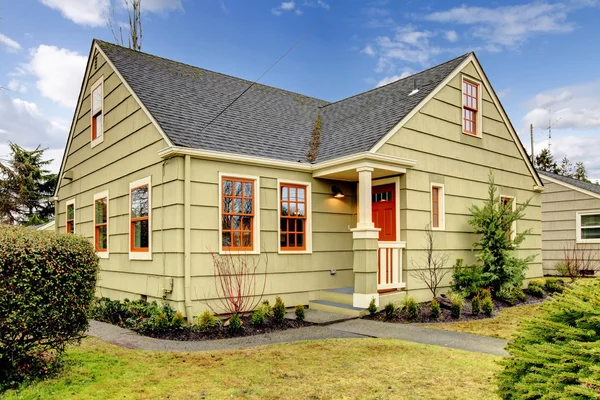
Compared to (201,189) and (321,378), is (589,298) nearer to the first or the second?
(321,378)

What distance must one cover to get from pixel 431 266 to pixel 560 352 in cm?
826

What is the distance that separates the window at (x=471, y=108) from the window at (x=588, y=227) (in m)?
7.53

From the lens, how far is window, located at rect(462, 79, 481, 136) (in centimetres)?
1198

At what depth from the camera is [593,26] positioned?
1270 cm

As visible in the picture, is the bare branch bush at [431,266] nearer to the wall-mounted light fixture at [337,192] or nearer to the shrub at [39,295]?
the wall-mounted light fixture at [337,192]

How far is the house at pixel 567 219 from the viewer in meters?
16.3

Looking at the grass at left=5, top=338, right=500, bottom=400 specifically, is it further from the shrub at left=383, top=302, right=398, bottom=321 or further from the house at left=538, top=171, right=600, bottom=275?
the house at left=538, top=171, right=600, bottom=275

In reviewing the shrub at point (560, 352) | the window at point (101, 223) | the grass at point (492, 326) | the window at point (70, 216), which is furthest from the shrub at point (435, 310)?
the window at point (70, 216)

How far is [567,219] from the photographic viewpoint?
1698 centimetres

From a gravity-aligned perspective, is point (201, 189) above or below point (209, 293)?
above

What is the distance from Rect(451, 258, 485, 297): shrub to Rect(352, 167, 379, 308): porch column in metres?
2.90

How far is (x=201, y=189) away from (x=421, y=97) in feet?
19.0

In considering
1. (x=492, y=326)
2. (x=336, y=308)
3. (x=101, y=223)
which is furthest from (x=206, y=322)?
(x=101, y=223)

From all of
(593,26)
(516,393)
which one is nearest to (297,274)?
(516,393)
